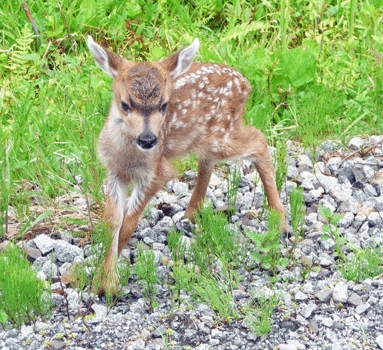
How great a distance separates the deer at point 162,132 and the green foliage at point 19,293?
15.9 inches

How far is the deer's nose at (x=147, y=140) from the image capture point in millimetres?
3793

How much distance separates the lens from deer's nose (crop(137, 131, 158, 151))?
3793mm

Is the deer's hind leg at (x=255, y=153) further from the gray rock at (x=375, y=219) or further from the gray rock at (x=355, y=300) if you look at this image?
the gray rock at (x=355, y=300)

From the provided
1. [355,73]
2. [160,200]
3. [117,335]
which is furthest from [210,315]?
[355,73]

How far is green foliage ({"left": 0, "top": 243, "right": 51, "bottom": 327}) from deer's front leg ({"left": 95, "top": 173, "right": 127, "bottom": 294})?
1.15 ft

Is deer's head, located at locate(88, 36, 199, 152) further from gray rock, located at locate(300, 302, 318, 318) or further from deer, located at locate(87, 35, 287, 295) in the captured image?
gray rock, located at locate(300, 302, 318, 318)

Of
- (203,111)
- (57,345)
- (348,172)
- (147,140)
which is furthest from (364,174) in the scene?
(57,345)

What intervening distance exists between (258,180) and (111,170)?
4.09 feet

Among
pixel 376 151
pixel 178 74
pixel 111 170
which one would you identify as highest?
pixel 178 74

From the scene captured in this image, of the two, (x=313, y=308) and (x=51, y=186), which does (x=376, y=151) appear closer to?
(x=313, y=308)

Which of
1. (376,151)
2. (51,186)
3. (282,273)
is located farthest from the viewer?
(376,151)

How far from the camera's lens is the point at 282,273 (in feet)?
12.9

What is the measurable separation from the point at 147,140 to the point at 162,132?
2.06 feet

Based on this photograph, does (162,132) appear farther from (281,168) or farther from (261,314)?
(261,314)
